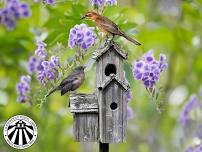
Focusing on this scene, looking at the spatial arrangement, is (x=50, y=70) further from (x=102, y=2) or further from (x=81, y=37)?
(x=102, y=2)

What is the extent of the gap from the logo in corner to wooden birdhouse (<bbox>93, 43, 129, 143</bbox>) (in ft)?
1.13

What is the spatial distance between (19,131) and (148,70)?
632 mm

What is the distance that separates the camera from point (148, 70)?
3395mm

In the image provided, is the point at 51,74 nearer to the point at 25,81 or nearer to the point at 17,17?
the point at 25,81

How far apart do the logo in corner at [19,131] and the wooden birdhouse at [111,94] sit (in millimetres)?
343

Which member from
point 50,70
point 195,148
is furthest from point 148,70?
point 195,148

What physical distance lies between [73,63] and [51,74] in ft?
0.36

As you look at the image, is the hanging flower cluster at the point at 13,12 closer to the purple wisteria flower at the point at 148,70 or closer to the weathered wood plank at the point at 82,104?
the purple wisteria flower at the point at 148,70

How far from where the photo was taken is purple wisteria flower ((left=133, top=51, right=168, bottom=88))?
3377 millimetres

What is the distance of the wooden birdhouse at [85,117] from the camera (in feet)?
10.7

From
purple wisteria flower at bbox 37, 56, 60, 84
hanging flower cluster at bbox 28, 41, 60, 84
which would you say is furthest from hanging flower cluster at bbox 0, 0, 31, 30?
purple wisteria flower at bbox 37, 56, 60, 84

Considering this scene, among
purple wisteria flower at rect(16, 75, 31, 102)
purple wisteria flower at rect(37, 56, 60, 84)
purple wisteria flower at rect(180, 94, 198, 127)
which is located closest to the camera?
purple wisteria flower at rect(37, 56, 60, 84)

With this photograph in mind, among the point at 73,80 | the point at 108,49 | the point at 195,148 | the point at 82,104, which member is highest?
the point at 108,49

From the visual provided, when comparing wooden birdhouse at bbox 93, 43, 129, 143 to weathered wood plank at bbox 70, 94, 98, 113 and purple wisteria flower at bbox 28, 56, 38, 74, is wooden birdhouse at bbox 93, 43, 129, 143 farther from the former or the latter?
purple wisteria flower at bbox 28, 56, 38, 74
